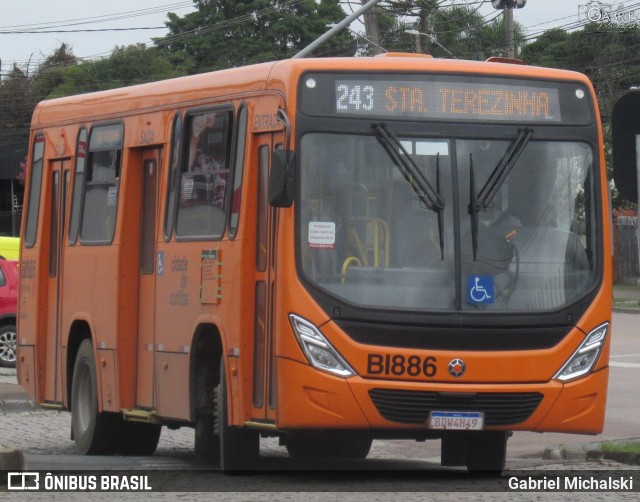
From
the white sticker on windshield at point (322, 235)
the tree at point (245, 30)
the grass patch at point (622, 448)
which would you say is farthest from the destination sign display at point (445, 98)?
the tree at point (245, 30)

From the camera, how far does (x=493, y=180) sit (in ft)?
35.1

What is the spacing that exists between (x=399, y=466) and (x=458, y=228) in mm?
3161

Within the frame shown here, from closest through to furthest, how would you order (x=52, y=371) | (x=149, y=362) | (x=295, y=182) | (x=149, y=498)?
1. (x=149, y=498)
2. (x=295, y=182)
3. (x=149, y=362)
4. (x=52, y=371)

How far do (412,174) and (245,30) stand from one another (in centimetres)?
6607

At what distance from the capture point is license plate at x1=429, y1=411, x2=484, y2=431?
1035 cm

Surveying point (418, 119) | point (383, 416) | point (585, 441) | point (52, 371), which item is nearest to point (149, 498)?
point (383, 416)

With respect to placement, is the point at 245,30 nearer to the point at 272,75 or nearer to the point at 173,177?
the point at 173,177

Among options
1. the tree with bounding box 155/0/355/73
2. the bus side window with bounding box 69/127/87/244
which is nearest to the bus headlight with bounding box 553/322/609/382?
the bus side window with bounding box 69/127/87/244

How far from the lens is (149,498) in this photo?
9.77m

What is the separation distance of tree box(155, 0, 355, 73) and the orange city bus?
203 ft

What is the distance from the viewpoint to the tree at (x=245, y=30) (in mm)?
74188

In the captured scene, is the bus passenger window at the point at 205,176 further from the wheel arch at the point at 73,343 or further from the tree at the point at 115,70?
the tree at the point at 115,70

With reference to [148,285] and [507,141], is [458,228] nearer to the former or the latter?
[507,141]

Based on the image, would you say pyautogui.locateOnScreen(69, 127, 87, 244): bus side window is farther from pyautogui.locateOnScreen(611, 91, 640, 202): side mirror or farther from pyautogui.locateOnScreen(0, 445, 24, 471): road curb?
pyautogui.locateOnScreen(611, 91, 640, 202): side mirror
